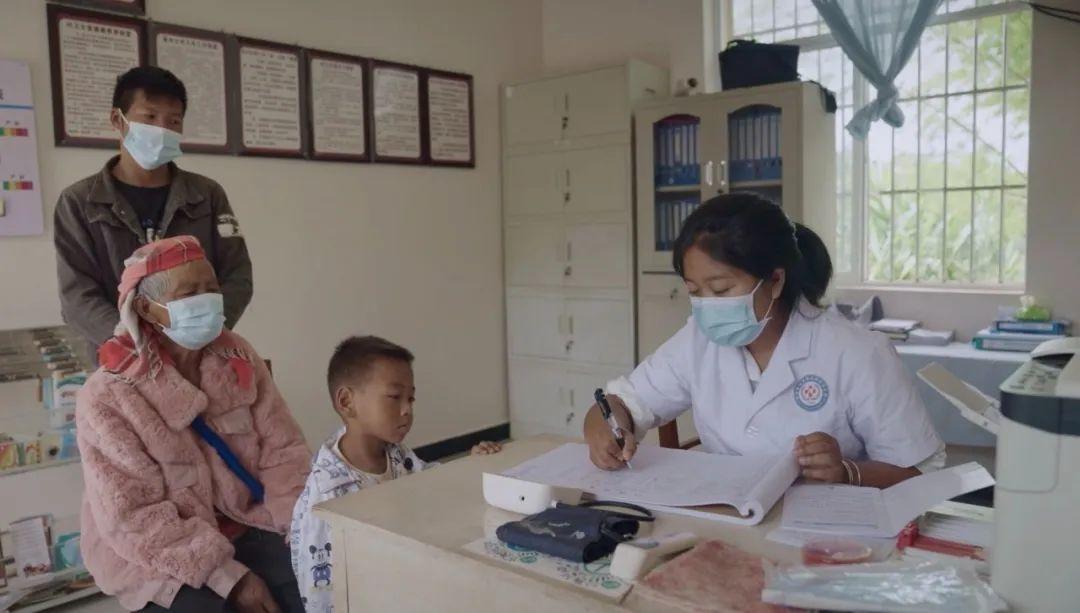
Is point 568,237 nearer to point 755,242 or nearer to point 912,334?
point 912,334

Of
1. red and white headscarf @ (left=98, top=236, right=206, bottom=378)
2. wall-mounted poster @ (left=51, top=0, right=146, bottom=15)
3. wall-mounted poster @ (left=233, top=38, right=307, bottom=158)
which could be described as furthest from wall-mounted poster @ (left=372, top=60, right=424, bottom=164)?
red and white headscarf @ (left=98, top=236, right=206, bottom=378)

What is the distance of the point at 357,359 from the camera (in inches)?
66.5

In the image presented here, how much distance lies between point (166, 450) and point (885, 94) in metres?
3.21

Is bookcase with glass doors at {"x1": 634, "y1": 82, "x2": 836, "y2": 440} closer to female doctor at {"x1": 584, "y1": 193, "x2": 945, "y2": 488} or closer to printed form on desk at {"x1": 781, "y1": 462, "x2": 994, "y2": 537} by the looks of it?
female doctor at {"x1": 584, "y1": 193, "x2": 945, "y2": 488}

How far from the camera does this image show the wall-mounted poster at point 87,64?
2.83 metres

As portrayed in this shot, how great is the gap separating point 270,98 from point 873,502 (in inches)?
122

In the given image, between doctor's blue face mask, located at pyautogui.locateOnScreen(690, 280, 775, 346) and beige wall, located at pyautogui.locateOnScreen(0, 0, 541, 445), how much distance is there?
7.97ft

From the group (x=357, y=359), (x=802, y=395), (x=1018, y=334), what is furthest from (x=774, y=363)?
(x=1018, y=334)

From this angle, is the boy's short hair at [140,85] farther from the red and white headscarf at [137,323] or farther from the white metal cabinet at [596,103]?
the white metal cabinet at [596,103]

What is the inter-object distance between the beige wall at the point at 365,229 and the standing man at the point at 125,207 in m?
0.87

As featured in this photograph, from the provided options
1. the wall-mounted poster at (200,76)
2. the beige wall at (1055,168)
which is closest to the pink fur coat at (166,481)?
the wall-mounted poster at (200,76)

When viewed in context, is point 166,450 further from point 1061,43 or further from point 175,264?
point 1061,43

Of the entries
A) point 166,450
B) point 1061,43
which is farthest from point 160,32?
point 1061,43

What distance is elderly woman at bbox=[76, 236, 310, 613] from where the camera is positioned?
1491 mm
